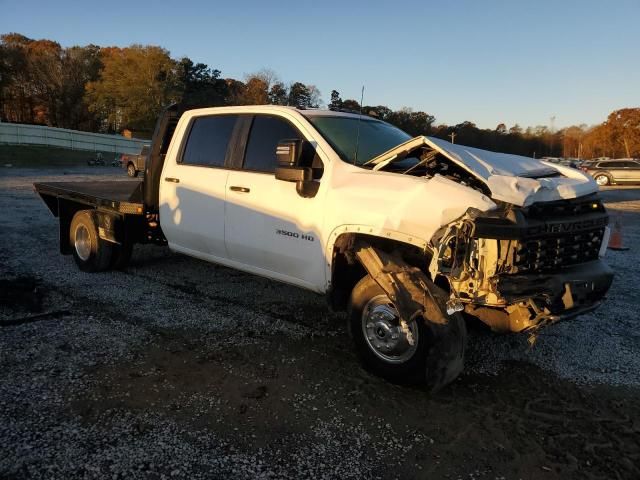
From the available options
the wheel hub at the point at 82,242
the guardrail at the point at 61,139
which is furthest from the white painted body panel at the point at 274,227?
the guardrail at the point at 61,139

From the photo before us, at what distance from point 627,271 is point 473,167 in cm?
571

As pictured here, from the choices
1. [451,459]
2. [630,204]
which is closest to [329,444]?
[451,459]

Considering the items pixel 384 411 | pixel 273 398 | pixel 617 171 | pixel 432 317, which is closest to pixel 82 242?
pixel 273 398

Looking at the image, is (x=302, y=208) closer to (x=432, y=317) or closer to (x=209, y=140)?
(x=432, y=317)

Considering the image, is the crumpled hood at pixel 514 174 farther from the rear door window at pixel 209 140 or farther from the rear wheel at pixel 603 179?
the rear wheel at pixel 603 179

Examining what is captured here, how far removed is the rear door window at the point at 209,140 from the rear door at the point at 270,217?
13.6 inches

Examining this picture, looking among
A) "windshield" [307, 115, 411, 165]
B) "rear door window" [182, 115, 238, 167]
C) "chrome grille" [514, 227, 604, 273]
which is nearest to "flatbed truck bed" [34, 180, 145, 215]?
"rear door window" [182, 115, 238, 167]

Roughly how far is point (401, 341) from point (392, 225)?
0.84 metres

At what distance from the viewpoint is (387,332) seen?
3828 mm

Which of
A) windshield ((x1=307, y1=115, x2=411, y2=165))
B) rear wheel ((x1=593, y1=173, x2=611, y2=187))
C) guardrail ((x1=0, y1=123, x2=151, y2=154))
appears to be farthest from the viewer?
guardrail ((x1=0, y1=123, x2=151, y2=154))

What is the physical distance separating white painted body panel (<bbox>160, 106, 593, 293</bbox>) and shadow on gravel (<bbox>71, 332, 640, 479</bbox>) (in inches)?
35.8

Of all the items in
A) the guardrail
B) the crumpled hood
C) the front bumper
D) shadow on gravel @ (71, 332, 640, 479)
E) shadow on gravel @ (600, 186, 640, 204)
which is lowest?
shadow on gravel @ (71, 332, 640, 479)

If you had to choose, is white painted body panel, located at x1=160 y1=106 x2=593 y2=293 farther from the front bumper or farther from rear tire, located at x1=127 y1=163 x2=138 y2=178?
rear tire, located at x1=127 y1=163 x2=138 y2=178

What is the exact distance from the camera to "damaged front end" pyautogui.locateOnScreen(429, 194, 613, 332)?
3373 millimetres
